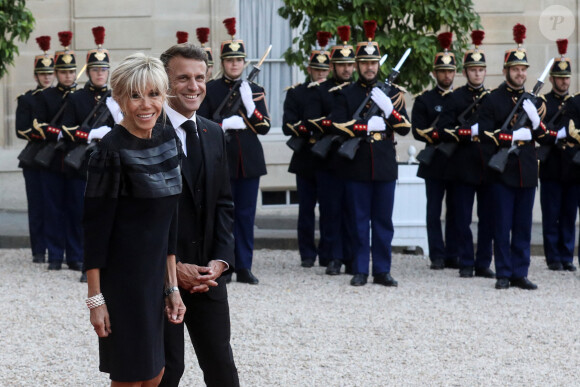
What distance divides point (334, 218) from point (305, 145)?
734mm

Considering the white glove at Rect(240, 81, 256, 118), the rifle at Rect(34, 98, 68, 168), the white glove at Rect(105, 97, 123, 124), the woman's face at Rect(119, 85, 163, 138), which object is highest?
the woman's face at Rect(119, 85, 163, 138)

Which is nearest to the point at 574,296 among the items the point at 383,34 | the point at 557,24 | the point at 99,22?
the point at 383,34

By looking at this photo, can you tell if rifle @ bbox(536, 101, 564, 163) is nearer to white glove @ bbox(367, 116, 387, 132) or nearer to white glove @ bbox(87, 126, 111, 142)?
white glove @ bbox(367, 116, 387, 132)

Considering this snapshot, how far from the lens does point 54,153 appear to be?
1043 centimetres

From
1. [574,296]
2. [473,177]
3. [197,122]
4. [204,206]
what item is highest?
[197,122]

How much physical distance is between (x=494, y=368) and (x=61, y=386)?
2311mm

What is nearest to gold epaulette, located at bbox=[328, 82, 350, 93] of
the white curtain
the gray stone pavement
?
the gray stone pavement

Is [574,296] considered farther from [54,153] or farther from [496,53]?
[496,53]

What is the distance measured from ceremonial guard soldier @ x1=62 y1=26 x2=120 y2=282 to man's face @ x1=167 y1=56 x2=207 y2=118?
18.3 ft

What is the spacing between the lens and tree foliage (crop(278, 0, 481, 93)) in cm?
1162

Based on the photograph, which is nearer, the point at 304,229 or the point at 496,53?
the point at 304,229

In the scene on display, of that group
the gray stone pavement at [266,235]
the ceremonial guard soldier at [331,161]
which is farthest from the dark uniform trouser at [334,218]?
the gray stone pavement at [266,235]

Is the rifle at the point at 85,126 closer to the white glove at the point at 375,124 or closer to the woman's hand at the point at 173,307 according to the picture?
the white glove at the point at 375,124

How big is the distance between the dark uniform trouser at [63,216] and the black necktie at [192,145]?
6289 mm
